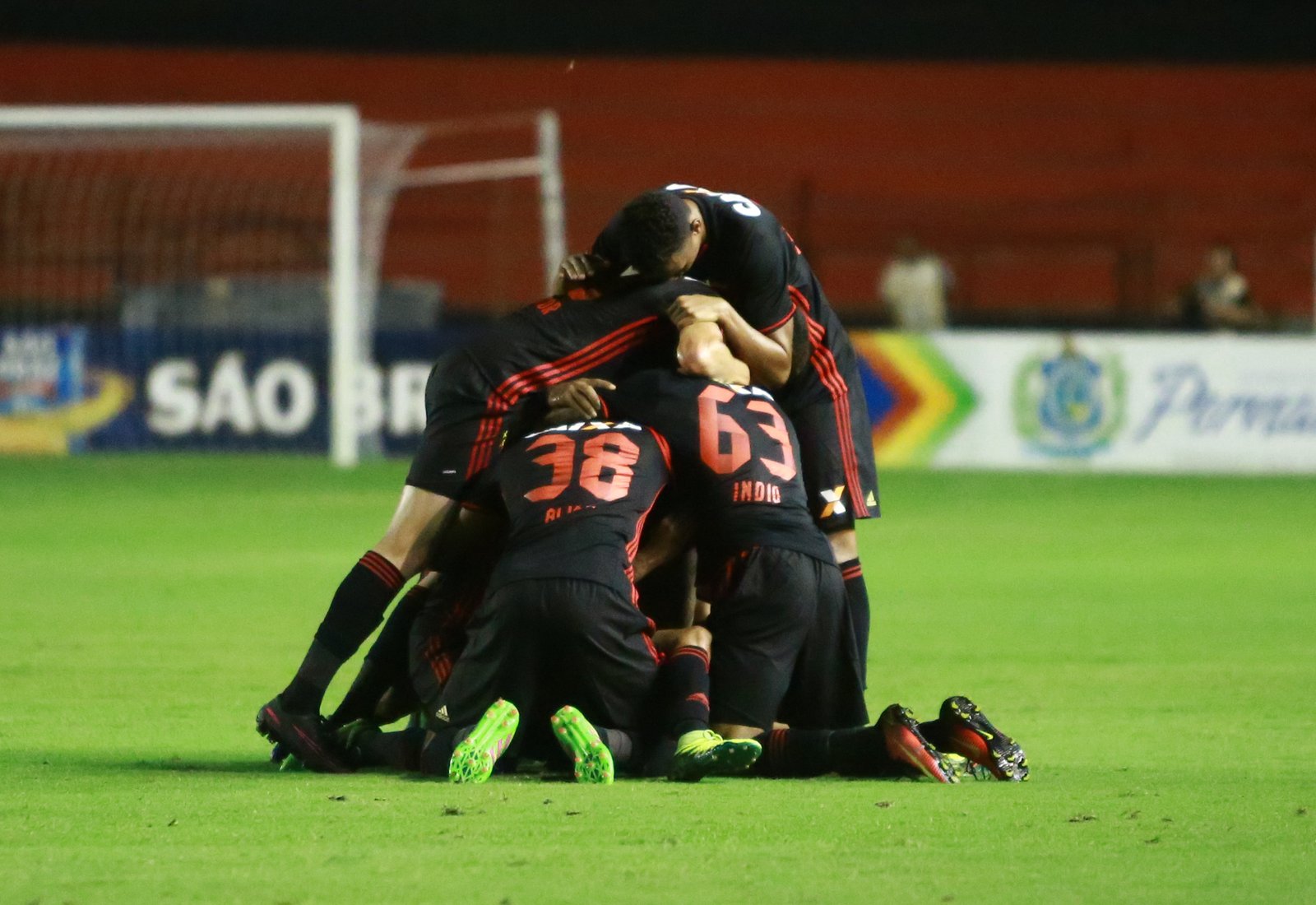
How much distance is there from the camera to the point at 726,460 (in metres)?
5.62

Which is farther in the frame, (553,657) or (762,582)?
(762,582)

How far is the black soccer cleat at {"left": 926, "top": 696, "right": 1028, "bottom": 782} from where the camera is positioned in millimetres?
5078

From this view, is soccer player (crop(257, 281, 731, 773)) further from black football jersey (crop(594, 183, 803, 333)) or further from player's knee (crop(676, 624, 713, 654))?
player's knee (crop(676, 624, 713, 654))

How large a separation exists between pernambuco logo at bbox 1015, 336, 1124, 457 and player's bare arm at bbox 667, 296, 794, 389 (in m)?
12.2

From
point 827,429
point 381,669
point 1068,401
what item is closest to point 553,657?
point 381,669

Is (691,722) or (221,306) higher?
(221,306)

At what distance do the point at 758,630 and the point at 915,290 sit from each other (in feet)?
50.7

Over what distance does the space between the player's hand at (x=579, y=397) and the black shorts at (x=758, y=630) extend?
1.91 ft

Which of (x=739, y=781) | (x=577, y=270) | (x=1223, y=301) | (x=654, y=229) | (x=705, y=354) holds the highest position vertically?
(x=1223, y=301)

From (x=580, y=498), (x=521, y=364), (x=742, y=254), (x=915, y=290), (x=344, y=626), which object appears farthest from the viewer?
(x=915, y=290)

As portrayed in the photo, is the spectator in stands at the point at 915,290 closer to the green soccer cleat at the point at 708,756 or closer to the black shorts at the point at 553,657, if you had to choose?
the black shorts at the point at 553,657

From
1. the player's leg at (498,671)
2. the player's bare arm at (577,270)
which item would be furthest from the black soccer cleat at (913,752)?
the player's bare arm at (577,270)

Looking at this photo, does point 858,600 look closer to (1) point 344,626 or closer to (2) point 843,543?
(2) point 843,543

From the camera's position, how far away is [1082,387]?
1820 centimetres
